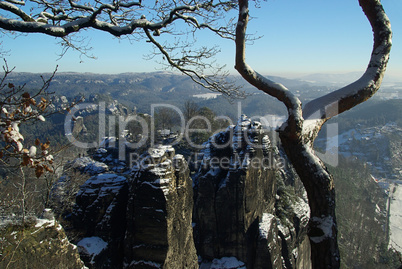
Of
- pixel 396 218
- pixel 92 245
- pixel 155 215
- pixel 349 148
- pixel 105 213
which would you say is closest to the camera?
pixel 155 215

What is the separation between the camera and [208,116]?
111ft

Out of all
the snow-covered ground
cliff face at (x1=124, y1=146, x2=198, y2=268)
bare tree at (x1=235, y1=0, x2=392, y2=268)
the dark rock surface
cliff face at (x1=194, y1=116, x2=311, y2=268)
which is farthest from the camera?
the snow-covered ground

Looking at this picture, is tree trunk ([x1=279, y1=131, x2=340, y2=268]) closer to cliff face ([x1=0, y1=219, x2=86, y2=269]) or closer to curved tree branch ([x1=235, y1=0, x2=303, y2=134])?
curved tree branch ([x1=235, y1=0, x2=303, y2=134])

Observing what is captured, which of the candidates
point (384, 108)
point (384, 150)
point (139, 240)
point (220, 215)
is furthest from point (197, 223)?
point (384, 108)

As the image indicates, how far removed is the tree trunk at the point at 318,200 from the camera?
2.69 m

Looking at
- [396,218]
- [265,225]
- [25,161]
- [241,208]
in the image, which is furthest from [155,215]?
[396,218]

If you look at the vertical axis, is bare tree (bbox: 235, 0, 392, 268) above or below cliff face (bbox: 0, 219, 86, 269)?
above

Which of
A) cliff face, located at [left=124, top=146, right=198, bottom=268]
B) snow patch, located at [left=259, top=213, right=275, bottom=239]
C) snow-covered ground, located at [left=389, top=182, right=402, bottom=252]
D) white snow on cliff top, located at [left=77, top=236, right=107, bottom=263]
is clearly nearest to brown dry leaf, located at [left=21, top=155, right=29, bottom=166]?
cliff face, located at [left=124, top=146, right=198, bottom=268]

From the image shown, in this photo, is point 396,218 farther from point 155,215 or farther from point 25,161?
point 25,161

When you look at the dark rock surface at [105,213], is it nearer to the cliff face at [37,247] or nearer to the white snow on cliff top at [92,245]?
the white snow on cliff top at [92,245]

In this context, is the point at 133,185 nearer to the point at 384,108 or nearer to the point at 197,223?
the point at 197,223

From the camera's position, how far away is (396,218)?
54.1 metres

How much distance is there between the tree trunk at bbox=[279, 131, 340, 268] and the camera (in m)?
2.69

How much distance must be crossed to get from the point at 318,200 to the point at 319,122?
2.87 feet
